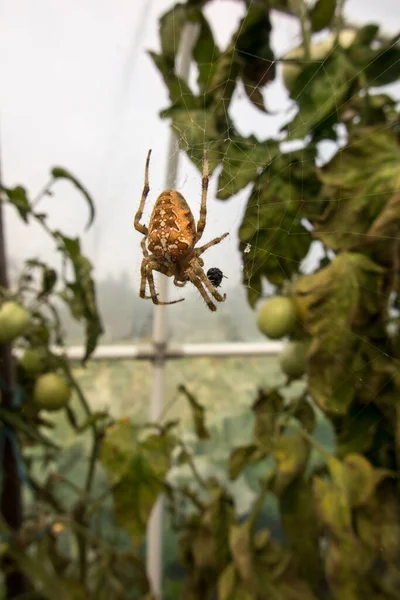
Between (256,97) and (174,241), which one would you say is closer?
(174,241)

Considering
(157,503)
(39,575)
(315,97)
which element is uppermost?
(315,97)

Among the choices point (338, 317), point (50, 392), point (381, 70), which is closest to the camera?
point (338, 317)

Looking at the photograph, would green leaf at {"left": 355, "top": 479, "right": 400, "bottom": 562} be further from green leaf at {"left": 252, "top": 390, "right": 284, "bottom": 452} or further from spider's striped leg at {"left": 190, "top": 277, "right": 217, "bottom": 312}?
spider's striped leg at {"left": 190, "top": 277, "right": 217, "bottom": 312}

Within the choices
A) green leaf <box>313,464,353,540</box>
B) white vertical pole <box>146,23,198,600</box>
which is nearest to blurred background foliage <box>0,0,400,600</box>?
green leaf <box>313,464,353,540</box>

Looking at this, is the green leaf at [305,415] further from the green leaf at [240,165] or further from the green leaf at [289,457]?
the green leaf at [240,165]

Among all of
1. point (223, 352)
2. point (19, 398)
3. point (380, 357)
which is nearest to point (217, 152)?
point (380, 357)

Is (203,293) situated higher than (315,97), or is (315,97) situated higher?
(315,97)

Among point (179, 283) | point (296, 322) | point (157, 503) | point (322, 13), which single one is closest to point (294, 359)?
point (296, 322)

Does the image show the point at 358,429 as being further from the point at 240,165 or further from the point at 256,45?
the point at 256,45

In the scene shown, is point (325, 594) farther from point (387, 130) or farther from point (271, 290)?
point (387, 130)
